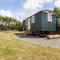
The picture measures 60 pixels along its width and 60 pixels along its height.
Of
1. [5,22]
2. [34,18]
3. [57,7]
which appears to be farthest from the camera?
[5,22]

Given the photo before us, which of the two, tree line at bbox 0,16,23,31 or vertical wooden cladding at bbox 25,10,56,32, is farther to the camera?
tree line at bbox 0,16,23,31

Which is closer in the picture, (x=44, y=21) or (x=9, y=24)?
(x=44, y=21)

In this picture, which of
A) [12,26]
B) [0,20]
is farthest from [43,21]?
[0,20]

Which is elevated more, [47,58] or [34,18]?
[34,18]

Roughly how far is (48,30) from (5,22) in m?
41.6

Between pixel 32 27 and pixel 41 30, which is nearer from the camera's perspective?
pixel 41 30

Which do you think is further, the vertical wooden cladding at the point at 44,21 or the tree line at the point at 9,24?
the tree line at the point at 9,24

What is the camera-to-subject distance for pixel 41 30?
2208 centimetres

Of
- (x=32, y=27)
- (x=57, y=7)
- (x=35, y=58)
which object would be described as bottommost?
(x=35, y=58)

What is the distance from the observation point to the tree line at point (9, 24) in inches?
2155

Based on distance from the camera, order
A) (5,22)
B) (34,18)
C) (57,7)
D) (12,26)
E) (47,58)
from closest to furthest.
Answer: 1. (47,58)
2. (34,18)
3. (57,7)
4. (12,26)
5. (5,22)

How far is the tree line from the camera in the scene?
54.7 metres

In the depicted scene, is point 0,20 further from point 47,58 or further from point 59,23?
point 47,58

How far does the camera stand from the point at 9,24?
5888 centimetres
